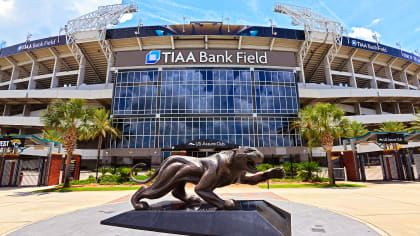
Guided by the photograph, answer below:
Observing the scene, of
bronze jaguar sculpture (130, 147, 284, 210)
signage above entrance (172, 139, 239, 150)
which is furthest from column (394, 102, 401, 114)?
bronze jaguar sculpture (130, 147, 284, 210)

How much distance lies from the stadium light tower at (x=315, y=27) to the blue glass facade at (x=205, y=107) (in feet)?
29.1

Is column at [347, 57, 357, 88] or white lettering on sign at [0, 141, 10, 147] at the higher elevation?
column at [347, 57, 357, 88]

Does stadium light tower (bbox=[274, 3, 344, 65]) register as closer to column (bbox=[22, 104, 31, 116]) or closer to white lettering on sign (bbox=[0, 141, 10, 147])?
white lettering on sign (bbox=[0, 141, 10, 147])

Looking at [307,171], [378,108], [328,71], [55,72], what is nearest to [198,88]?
[307,171]

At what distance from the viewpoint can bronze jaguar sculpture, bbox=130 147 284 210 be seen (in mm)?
4457

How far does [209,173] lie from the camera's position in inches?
177

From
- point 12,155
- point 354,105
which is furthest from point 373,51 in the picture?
point 12,155

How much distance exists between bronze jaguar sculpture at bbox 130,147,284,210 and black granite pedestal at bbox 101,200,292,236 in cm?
A: 36

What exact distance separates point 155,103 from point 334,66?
143 feet

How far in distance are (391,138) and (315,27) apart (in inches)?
1107

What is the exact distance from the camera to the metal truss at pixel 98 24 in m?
39.6

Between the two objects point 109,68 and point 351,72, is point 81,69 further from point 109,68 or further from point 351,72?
point 351,72

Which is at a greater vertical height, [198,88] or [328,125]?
[198,88]

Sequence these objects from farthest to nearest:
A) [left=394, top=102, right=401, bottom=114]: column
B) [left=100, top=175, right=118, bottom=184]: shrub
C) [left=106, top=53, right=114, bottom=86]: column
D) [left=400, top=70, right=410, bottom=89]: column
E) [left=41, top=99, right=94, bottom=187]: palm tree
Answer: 1. [left=400, top=70, right=410, bottom=89]: column
2. [left=394, top=102, right=401, bottom=114]: column
3. [left=106, top=53, right=114, bottom=86]: column
4. [left=100, top=175, right=118, bottom=184]: shrub
5. [left=41, top=99, right=94, bottom=187]: palm tree
